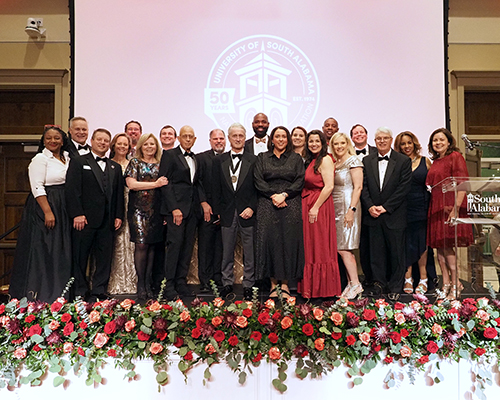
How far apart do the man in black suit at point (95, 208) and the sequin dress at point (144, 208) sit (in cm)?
16

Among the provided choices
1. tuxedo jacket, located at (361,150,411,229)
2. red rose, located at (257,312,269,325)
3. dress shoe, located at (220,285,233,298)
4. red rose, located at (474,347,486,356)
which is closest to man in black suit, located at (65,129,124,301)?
dress shoe, located at (220,285,233,298)

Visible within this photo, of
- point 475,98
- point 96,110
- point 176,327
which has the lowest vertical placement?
point 176,327

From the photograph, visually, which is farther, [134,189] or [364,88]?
[364,88]

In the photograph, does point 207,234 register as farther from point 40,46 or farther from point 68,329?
point 40,46

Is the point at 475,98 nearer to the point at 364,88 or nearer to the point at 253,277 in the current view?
the point at 364,88

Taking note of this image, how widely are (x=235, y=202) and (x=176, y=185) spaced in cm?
56

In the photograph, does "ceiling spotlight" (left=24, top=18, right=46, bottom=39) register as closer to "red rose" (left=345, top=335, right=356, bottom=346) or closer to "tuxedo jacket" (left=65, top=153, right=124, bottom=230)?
"tuxedo jacket" (left=65, top=153, right=124, bottom=230)

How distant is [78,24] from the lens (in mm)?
4734

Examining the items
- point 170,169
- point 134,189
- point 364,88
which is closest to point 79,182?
point 134,189

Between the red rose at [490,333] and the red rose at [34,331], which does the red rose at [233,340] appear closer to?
the red rose at [34,331]

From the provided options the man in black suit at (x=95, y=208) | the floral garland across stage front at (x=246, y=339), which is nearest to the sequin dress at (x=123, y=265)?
the man in black suit at (x=95, y=208)

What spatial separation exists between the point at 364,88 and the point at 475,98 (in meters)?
2.12

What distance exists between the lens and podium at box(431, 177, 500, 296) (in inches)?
95.6

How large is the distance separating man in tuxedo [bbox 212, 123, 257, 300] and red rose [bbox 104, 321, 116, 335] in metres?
1.45
